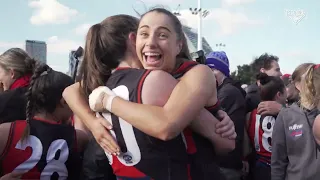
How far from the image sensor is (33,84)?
2564 mm

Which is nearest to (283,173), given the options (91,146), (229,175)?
(229,175)

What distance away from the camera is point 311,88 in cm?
318

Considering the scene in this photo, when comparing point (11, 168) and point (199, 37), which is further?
point (199, 37)

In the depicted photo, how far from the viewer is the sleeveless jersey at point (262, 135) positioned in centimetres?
409

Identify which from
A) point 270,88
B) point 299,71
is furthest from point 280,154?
point 270,88

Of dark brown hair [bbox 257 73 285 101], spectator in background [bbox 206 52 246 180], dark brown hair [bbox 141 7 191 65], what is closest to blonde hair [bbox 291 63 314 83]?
dark brown hair [bbox 257 73 285 101]

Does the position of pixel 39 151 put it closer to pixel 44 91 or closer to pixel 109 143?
pixel 44 91

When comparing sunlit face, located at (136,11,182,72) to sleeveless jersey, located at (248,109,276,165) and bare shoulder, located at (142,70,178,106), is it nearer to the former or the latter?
bare shoulder, located at (142,70,178,106)

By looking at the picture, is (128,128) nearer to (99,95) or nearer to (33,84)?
(99,95)

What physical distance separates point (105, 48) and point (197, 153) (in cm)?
78

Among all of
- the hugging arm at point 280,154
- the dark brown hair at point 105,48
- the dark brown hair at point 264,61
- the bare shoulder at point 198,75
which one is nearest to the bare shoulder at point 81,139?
the dark brown hair at point 105,48

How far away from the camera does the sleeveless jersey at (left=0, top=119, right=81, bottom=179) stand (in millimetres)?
2336

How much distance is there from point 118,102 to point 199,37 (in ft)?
84.9

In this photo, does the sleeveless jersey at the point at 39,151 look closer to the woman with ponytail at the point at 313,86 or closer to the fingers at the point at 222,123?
the fingers at the point at 222,123
